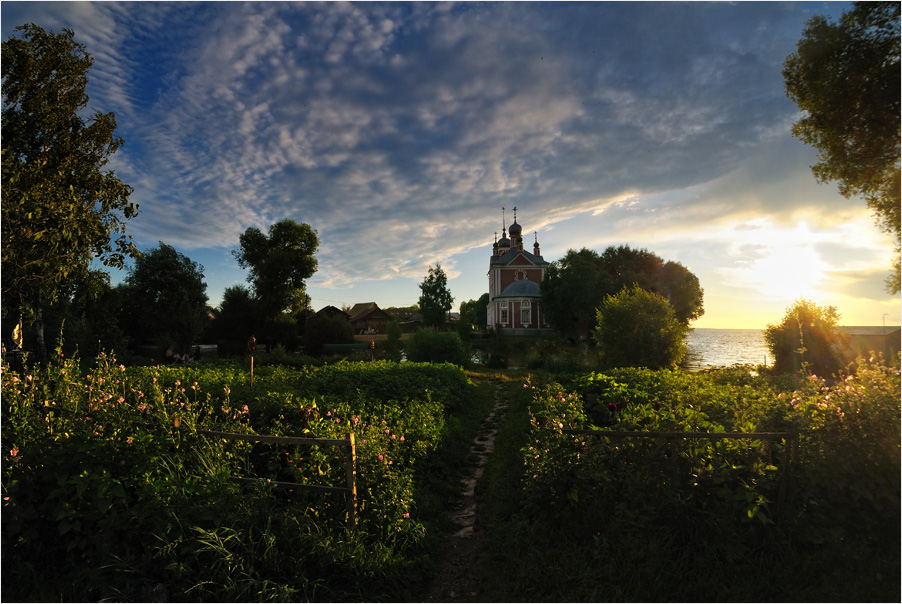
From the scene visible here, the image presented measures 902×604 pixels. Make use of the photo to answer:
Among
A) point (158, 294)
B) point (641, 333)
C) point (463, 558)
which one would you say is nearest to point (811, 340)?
point (641, 333)

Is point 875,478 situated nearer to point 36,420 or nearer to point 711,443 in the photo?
point 711,443

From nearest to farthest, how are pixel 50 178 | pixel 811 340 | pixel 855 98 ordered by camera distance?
pixel 855 98 < pixel 50 178 < pixel 811 340

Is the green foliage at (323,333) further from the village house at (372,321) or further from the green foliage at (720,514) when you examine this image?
the green foliage at (720,514)

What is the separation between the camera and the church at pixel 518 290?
50969 mm

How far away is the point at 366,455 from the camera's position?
4590 millimetres

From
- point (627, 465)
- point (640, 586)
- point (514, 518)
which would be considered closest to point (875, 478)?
point (627, 465)

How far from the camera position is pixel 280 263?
116ft

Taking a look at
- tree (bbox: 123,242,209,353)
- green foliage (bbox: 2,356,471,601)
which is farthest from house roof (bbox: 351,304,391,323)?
green foliage (bbox: 2,356,471,601)

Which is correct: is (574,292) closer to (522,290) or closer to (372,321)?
(522,290)

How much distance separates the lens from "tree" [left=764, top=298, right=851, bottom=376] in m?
18.0

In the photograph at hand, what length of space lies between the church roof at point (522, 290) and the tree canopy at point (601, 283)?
537 cm

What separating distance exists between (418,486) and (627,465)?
9.23ft

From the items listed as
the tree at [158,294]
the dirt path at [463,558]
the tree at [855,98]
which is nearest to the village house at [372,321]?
the tree at [158,294]

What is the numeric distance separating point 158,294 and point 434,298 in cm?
2840
